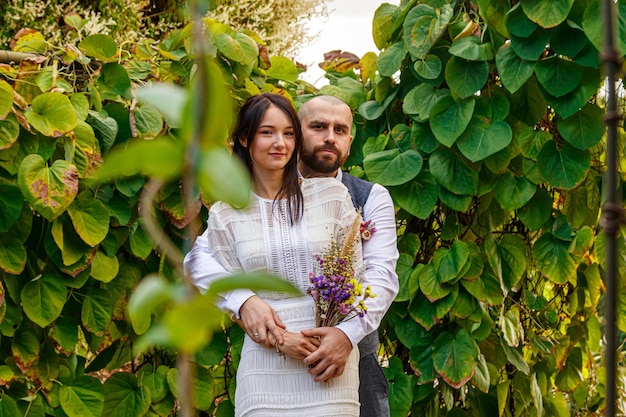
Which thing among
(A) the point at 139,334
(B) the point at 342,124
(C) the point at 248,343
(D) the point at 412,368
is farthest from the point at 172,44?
(D) the point at 412,368

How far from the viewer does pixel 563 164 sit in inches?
83.8

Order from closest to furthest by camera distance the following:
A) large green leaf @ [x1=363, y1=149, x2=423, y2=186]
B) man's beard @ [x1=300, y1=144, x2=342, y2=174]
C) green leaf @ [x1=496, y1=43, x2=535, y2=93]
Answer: man's beard @ [x1=300, y1=144, x2=342, y2=174]
green leaf @ [x1=496, y1=43, x2=535, y2=93]
large green leaf @ [x1=363, y1=149, x2=423, y2=186]

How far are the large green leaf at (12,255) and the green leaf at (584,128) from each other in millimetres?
1290

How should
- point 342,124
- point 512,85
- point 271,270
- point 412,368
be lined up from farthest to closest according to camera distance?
point 412,368 < point 512,85 < point 342,124 < point 271,270

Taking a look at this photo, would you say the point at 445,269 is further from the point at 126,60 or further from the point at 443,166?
the point at 126,60

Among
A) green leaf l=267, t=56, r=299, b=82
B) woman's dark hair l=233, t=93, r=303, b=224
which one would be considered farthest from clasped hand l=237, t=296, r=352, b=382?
green leaf l=267, t=56, r=299, b=82

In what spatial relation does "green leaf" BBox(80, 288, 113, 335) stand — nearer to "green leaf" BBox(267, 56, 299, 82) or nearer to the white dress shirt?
the white dress shirt

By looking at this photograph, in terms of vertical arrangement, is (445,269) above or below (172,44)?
below

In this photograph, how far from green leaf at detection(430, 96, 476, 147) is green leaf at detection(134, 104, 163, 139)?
67 cm

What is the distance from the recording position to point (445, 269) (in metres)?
2.20

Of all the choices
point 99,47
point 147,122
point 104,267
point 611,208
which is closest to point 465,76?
point 147,122

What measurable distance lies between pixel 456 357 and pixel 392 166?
506mm

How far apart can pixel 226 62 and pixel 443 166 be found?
60cm

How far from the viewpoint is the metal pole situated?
36 cm
